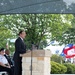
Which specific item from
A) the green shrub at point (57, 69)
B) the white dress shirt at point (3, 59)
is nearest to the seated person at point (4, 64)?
the white dress shirt at point (3, 59)

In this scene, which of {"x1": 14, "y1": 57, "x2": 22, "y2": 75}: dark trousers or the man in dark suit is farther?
{"x1": 14, "y1": 57, "x2": 22, "y2": 75}: dark trousers

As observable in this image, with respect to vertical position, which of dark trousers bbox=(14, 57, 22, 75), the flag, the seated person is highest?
the flag

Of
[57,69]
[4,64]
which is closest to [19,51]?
[4,64]

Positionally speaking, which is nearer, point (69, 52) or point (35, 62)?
point (35, 62)

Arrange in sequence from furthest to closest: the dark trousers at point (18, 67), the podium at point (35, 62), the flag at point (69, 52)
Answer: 1. the flag at point (69, 52)
2. the dark trousers at point (18, 67)
3. the podium at point (35, 62)

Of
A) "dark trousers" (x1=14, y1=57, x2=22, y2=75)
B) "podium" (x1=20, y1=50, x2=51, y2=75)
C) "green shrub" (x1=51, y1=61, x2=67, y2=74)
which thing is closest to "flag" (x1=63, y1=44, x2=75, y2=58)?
"green shrub" (x1=51, y1=61, x2=67, y2=74)

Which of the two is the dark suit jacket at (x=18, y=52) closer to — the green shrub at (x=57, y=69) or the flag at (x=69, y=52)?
the flag at (x=69, y=52)

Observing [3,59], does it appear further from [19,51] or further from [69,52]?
[69,52]

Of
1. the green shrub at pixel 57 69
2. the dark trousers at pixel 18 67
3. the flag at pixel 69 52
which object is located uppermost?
the flag at pixel 69 52

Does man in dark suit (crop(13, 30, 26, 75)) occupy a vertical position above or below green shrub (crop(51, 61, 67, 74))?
below

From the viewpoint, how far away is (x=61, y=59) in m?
24.2

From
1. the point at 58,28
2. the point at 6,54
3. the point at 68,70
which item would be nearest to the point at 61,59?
the point at 58,28

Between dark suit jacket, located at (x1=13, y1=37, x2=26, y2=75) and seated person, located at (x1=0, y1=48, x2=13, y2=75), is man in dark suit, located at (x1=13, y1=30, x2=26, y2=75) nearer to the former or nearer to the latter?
dark suit jacket, located at (x1=13, y1=37, x2=26, y2=75)

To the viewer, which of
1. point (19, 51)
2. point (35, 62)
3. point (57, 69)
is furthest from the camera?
point (57, 69)
